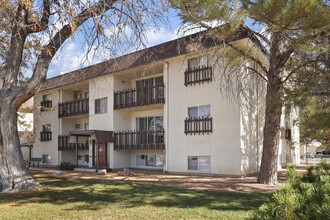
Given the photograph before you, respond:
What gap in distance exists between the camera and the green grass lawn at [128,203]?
724 centimetres

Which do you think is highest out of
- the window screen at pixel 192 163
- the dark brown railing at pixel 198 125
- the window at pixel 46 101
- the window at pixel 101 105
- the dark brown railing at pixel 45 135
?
the window at pixel 46 101

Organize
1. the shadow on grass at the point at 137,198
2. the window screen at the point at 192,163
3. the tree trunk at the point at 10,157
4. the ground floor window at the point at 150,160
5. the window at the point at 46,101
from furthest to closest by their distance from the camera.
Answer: the window at the point at 46,101 → the ground floor window at the point at 150,160 → the window screen at the point at 192,163 → the tree trunk at the point at 10,157 → the shadow on grass at the point at 137,198

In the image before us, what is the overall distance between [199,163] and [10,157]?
30.8 feet

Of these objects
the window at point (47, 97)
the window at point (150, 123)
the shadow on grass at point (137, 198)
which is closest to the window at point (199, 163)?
the window at point (150, 123)

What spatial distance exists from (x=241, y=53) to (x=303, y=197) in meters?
8.39

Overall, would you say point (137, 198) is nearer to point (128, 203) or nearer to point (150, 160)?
point (128, 203)

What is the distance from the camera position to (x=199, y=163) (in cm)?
1641

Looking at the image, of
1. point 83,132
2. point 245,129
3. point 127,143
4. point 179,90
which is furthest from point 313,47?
point 83,132

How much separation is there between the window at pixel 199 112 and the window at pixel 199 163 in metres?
2.30

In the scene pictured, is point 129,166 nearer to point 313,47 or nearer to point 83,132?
point 83,132

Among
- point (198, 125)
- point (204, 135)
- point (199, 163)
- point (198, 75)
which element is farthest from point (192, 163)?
point (198, 75)

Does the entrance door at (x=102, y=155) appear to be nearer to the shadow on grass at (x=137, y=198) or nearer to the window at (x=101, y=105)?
the window at (x=101, y=105)

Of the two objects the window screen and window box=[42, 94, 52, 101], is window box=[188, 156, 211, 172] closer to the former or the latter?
the window screen

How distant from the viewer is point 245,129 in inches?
610
